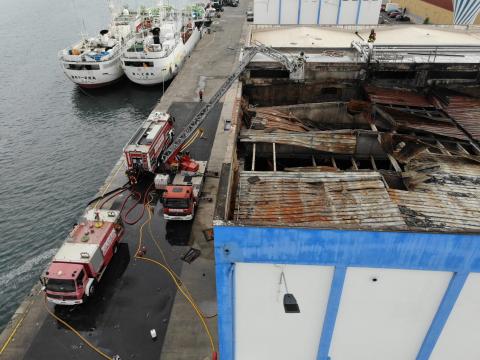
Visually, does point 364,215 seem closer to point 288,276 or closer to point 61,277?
point 288,276

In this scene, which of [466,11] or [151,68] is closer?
[151,68]

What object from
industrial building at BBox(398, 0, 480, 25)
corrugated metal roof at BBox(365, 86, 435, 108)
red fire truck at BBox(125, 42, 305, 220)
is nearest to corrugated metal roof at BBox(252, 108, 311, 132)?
red fire truck at BBox(125, 42, 305, 220)

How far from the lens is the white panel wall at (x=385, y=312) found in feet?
37.1

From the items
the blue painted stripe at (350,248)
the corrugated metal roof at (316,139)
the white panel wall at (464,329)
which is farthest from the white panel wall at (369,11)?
the blue painted stripe at (350,248)

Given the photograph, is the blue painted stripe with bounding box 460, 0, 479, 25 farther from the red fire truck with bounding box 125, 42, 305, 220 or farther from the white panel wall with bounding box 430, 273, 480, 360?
the white panel wall with bounding box 430, 273, 480, 360

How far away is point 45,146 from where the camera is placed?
40031 mm

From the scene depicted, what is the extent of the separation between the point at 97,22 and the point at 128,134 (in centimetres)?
5747

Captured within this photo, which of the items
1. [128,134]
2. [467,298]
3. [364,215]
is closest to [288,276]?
[364,215]

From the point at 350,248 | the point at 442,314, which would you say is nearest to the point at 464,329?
the point at 442,314

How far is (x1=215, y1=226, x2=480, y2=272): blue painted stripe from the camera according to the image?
10.2 metres

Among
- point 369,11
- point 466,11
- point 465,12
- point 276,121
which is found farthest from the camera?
point 465,12

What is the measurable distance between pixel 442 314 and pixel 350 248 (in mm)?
4337

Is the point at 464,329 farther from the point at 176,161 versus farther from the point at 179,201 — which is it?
the point at 176,161

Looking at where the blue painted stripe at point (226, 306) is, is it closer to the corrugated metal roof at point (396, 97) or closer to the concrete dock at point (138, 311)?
the concrete dock at point (138, 311)
